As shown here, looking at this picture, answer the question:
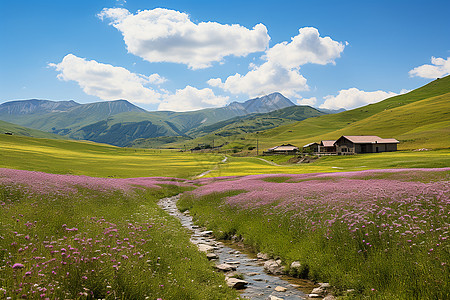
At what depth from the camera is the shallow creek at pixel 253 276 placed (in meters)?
10.00

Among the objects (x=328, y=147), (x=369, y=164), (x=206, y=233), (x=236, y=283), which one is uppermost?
(x=328, y=147)

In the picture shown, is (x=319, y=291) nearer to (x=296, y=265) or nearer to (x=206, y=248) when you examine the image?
(x=296, y=265)

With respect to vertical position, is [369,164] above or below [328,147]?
below

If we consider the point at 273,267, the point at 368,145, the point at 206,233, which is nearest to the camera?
the point at 273,267

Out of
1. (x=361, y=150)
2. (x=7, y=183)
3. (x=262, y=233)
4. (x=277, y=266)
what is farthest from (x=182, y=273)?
(x=361, y=150)

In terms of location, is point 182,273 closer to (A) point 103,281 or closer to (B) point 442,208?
(A) point 103,281

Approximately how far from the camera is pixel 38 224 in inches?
406

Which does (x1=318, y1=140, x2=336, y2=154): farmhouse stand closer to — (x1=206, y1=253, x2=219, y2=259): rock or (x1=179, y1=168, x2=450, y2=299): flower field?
(x1=179, y1=168, x2=450, y2=299): flower field

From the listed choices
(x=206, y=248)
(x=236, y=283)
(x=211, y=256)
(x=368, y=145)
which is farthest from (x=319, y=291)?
(x=368, y=145)

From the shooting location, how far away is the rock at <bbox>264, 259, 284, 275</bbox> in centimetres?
1198

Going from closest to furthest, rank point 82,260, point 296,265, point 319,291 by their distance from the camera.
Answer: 1. point 82,260
2. point 319,291
3. point 296,265

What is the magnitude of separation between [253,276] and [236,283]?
4.60 ft

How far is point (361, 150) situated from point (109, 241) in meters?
132

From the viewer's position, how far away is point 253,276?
11.8 m
